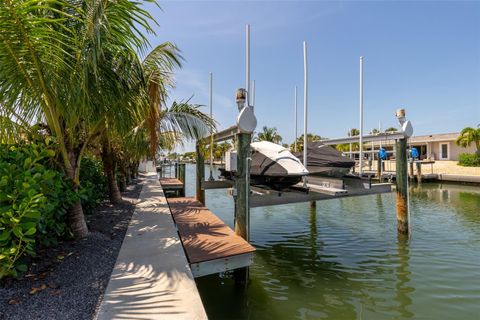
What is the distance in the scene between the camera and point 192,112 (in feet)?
26.2

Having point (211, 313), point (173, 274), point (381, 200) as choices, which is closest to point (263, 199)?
point (211, 313)

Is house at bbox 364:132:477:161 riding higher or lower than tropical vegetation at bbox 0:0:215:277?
higher

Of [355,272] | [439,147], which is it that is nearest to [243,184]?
[355,272]

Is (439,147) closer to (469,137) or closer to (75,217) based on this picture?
(469,137)

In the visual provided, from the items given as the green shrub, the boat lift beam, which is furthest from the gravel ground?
the green shrub

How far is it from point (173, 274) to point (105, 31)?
3531mm

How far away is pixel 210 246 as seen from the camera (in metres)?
A: 4.55

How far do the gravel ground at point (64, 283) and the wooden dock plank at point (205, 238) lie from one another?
1191 mm

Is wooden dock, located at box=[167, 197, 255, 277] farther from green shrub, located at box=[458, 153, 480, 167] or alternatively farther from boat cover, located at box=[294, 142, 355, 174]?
green shrub, located at box=[458, 153, 480, 167]

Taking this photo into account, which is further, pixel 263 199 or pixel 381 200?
pixel 381 200

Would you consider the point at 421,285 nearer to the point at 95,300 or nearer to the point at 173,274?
the point at 173,274

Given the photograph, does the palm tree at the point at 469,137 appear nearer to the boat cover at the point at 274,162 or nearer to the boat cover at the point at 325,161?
the boat cover at the point at 325,161

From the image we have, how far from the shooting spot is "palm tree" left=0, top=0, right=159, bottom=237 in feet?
11.4

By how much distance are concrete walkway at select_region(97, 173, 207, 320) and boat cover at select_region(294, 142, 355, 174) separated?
5.05 metres
